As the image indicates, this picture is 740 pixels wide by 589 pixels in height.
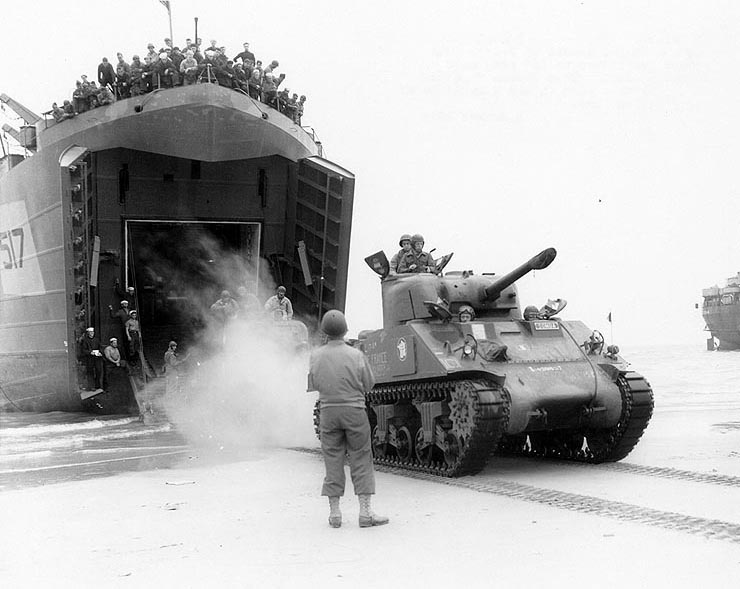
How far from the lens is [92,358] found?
51.9ft

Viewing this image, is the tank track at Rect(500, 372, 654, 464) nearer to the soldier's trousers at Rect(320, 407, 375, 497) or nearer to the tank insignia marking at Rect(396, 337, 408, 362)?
the tank insignia marking at Rect(396, 337, 408, 362)

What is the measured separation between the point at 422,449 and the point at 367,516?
3.22 meters

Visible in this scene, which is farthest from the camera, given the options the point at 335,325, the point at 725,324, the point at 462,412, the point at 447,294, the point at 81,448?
the point at 725,324

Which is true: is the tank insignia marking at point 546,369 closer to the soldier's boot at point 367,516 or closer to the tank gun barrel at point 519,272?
the tank gun barrel at point 519,272

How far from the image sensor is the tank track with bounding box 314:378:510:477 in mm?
8297

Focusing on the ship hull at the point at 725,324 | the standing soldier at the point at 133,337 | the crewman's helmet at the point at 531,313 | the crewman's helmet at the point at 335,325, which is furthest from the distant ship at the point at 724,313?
the crewman's helmet at the point at 335,325

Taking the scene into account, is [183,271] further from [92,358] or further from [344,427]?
[344,427]

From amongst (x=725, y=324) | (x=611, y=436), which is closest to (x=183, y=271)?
(x=611, y=436)

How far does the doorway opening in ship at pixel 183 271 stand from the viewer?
17125 millimetres

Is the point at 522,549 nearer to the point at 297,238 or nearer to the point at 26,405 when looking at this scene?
the point at 297,238

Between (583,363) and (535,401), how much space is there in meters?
1.04

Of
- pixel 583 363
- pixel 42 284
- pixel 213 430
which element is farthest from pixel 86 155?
pixel 583 363

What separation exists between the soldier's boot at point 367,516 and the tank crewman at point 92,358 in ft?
34.1

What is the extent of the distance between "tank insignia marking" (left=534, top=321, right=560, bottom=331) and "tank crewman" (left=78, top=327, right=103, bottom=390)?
28.2 feet
